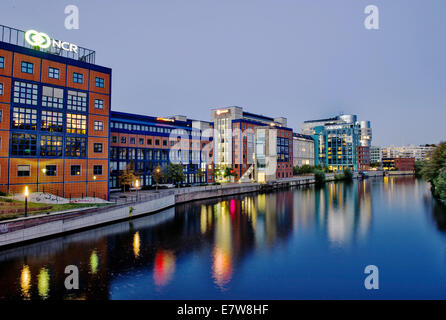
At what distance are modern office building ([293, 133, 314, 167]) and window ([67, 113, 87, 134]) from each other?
133083 mm

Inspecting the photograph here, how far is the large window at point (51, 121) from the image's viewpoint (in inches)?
1682

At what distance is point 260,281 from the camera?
22.2 metres

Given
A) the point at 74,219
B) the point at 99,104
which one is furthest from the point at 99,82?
the point at 74,219

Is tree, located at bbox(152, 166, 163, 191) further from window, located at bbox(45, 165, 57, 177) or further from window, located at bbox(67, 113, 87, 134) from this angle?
window, located at bbox(45, 165, 57, 177)

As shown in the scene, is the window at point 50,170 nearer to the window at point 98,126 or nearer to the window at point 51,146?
the window at point 51,146

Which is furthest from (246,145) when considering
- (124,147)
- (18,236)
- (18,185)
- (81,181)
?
(18,236)

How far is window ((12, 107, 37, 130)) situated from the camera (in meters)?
39.8

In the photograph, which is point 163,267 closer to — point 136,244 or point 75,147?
point 136,244

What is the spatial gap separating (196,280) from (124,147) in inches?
2132

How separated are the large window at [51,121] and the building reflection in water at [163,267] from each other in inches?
1133

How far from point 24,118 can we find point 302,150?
152281 mm

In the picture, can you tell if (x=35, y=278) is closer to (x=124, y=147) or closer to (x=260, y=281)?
(x=260, y=281)

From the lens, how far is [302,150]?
17100cm
